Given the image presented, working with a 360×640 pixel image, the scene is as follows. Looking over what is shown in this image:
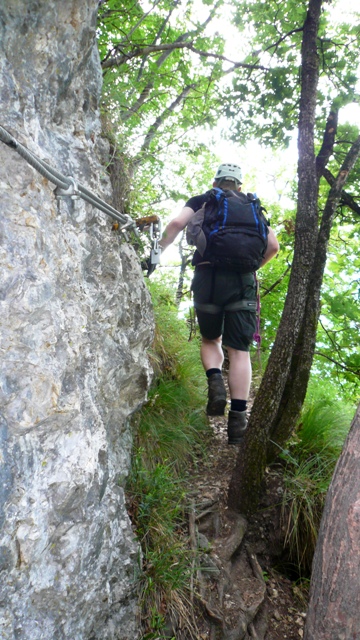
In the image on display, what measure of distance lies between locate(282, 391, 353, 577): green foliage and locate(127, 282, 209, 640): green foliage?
884 millimetres

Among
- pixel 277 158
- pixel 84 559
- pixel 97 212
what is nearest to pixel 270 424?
pixel 84 559

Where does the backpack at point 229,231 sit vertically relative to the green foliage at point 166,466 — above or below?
above

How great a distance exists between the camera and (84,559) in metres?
2.29

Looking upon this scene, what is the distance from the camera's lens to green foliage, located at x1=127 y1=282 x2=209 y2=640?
9.43ft

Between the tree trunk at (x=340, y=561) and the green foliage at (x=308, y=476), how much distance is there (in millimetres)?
1789

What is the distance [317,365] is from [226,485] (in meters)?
3.34

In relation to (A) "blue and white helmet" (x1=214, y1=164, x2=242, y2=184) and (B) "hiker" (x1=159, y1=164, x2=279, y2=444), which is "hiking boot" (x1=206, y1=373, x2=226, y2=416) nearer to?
(B) "hiker" (x1=159, y1=164, x2=279, y2=444)

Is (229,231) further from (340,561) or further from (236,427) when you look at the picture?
(340,561)

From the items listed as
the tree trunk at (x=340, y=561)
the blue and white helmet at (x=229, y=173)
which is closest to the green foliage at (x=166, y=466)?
the tree trunk at (x=340, y=561)

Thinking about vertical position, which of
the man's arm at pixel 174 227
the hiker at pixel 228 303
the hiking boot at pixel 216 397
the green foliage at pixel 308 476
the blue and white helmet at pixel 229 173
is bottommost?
the green foliage at pixel 308 476

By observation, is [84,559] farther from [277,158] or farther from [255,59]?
[277,158]

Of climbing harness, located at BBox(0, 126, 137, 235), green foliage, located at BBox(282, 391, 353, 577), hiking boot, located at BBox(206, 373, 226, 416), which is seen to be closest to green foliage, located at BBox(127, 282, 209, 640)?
hiking boot, located at BBox(206, 373, 226, 416)

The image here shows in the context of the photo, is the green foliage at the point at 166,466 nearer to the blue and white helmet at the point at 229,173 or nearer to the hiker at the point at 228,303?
the hiker at the point at 228,303

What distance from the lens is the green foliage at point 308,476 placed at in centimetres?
379
